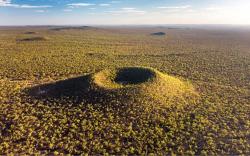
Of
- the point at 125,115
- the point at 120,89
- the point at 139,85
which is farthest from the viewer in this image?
the point at 139,85

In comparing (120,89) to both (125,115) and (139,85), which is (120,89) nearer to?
(139,85)

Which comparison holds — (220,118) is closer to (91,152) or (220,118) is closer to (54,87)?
(91,152)

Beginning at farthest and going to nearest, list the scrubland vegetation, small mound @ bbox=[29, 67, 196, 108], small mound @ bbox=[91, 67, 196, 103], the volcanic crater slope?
small mound @ bbox=[91, 67, 196, 103]
the volcanic crater slope
small mound @ bbox=[29, 67, 196, 108]
the scrubland vegetation

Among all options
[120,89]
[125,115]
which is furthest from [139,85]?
[125,115]

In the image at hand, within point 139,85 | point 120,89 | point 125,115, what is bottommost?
point 125,115

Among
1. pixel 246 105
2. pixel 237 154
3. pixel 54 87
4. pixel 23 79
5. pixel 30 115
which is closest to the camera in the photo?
pixel 237 154

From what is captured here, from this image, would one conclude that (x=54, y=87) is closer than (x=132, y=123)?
No

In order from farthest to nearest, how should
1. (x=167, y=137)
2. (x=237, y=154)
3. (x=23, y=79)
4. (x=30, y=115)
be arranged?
Result: (x=23, y=79), (x=30, y=115), (x=167, y=137), (x=237, y=154)

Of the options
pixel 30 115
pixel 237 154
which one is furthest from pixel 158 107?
pixel 30 115
